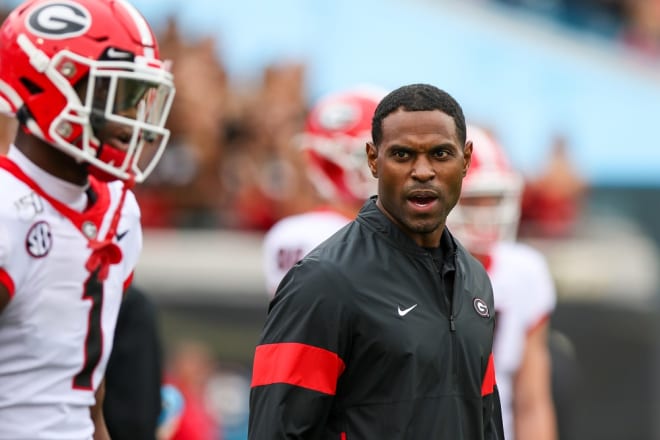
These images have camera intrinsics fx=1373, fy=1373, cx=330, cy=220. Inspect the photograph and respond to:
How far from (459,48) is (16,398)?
13.0 metres

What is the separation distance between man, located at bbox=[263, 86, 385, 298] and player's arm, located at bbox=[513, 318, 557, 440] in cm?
86

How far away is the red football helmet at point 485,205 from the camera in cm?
529

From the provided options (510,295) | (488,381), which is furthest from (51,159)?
(510,295)

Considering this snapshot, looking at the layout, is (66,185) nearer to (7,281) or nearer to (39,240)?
(39,240)

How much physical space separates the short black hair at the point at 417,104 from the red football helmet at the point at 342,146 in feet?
6.99

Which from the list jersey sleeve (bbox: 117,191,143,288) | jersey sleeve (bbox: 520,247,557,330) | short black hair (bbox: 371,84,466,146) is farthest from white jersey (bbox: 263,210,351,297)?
short black hair (bbox: 371,84,466,146)

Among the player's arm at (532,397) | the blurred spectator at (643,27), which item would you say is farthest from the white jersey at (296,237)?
the blurred spectator at (643,27)

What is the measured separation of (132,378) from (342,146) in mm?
1399

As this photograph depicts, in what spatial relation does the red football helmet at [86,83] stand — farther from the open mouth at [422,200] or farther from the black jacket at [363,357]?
the open mouth at [422,200]

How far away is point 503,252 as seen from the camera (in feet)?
17.8

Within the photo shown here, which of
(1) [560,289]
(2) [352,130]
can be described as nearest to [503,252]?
(2) [352,130]

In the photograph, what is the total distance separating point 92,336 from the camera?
3.46 m

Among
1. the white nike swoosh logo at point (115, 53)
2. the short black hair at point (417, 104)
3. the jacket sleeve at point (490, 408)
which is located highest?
the white nike swoosh logo at point (115, 53)

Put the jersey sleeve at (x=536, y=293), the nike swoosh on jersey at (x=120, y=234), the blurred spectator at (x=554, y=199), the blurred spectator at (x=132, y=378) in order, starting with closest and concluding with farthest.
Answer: the nike swoosh on jersey at (x=120, y=234)
the blurred spectator at (x=132, y=378)
the jersey sleeve at (x=536, y=293)
the blurred spectator at (x=554, y=199)
